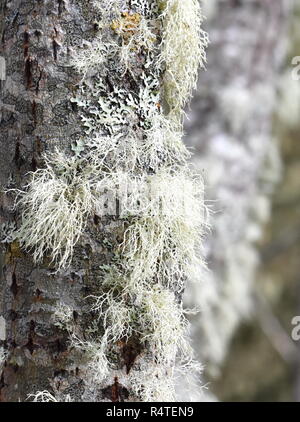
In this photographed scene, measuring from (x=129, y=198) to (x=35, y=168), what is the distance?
170mm

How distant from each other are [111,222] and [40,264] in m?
0.14

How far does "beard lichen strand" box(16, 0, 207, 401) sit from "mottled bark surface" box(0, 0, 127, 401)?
0.06 feet

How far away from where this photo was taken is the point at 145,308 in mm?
1225

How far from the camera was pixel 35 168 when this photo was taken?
120cm

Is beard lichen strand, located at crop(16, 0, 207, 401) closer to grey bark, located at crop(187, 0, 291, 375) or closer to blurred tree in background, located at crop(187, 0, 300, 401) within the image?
blurred tree in background, located at crop(187, 0, 300, 401)

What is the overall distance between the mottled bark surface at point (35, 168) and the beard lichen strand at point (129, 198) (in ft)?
0.06

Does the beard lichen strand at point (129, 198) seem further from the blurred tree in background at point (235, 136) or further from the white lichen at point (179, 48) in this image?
the blurred tree in background at point (235, 136)

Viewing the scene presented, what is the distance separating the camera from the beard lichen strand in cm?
118

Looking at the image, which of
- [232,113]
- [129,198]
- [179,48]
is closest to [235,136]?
[232,113]

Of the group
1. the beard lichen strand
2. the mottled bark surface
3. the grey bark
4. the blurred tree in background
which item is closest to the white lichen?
the beard lichen strand

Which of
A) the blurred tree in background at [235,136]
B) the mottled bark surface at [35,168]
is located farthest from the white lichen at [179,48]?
the blurred tree in background at [235,136]

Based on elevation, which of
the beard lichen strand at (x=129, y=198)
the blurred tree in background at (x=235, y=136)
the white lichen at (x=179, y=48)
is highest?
the blurred tree in background at (x=235, y=136)

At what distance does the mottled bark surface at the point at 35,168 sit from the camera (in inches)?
46.5

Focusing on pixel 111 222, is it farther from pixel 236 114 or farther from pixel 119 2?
pixel 236 114
